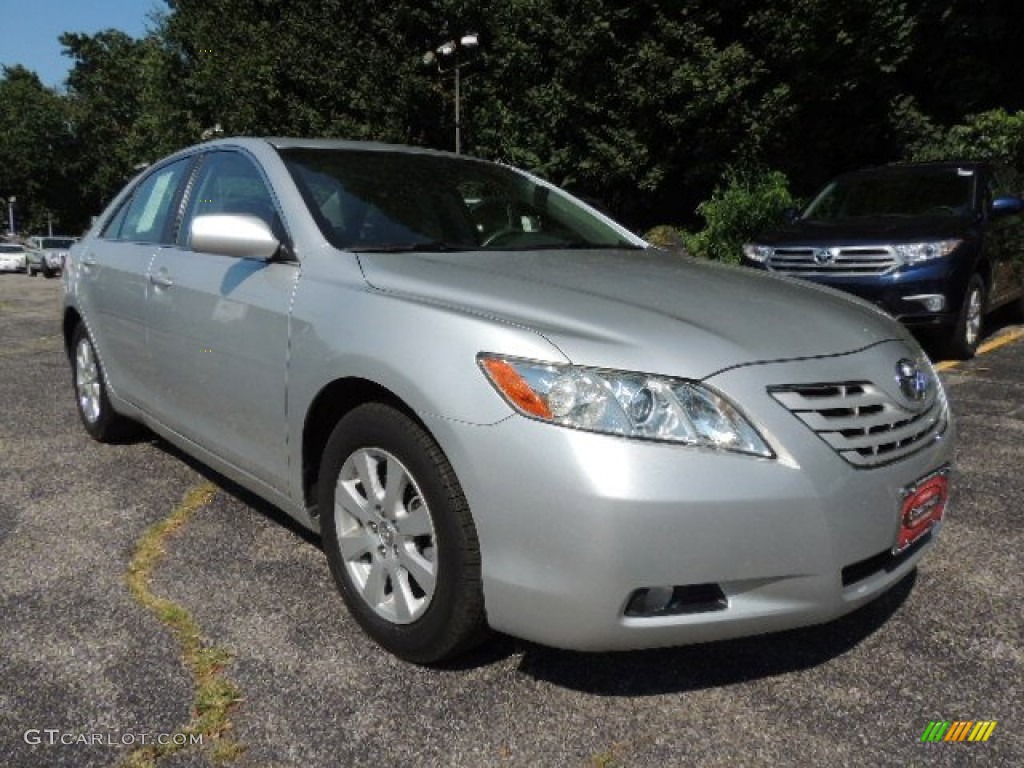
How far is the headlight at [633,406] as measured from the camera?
1896 millimetres

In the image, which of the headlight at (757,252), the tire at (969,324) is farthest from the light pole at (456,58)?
the tire at (969,324)

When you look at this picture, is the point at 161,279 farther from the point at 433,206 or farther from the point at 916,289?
the point at 916,289

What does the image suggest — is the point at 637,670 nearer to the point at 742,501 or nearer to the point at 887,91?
the point at 742,501

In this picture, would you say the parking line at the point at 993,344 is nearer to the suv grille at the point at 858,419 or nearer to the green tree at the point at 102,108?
the suv grille at the point at 858,419

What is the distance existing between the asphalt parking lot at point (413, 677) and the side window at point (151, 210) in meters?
1.28

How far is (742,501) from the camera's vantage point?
187 cm

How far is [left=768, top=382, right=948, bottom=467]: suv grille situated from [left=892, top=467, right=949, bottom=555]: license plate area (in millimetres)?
98

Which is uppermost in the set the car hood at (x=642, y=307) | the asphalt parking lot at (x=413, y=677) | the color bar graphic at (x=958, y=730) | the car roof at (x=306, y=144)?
the car roof at (x=306, y=144)

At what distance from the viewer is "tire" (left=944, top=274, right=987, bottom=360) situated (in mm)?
6410

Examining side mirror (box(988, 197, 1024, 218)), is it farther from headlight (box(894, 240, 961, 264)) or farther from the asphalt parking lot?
the asphalt parking lot

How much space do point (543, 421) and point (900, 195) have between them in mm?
6429

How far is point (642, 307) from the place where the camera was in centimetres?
224

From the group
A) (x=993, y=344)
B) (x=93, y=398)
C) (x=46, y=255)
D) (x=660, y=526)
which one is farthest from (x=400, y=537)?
(x=46, y=255)

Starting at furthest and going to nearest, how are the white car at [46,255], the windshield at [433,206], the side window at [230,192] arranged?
1. the white car at [46,255]
2. the side window at [230,192]
3. the windshield at [433,206]
